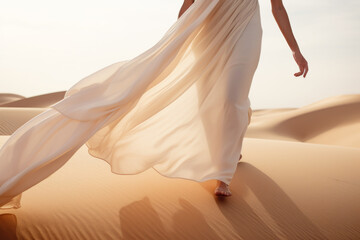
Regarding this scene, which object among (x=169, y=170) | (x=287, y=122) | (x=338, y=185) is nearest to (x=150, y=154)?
(x=169, y=170)

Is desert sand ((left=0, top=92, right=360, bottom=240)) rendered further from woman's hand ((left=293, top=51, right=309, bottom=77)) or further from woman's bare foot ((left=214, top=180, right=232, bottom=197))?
woman's hand ((left=293, top=51, right=309, bottom=77))

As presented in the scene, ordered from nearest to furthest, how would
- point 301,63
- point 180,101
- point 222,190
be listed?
point 222,190 → point 180,101 → point 301,63

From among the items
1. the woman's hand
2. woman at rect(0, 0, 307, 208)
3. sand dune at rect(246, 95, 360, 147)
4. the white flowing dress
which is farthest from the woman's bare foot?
sand dune at rect(246, 95, 360, 147)

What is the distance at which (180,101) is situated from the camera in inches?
140

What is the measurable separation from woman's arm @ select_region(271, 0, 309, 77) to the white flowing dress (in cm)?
46

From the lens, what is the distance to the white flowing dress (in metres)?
2.90

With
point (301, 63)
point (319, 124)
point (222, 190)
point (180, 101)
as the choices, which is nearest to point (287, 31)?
point (301, 63)

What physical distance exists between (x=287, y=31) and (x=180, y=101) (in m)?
1.37

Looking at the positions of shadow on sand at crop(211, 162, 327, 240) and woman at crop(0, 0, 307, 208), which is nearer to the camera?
shadow on sand at crop(211, 162, 327, 240)

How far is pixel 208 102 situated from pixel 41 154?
4.65 ft

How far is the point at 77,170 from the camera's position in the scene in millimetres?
3973

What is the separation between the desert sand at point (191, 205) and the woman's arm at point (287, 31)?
115 centimetres

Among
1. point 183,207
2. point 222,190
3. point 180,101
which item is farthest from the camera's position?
point 180,101

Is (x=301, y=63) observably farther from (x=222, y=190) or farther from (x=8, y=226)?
(x=8, y=226)
